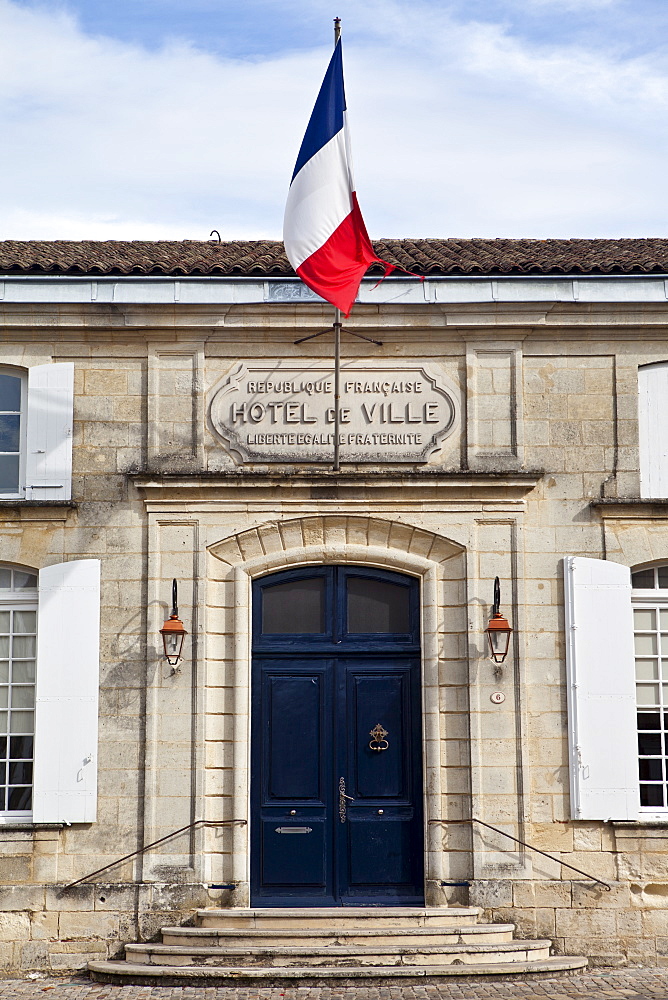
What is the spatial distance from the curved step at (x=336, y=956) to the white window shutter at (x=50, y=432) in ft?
12.8

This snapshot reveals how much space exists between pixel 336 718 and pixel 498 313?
3.77m

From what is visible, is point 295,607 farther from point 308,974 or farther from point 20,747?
point 308,974

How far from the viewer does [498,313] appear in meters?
10.4

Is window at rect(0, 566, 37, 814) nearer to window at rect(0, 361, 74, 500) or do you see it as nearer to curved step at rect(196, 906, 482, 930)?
window at rect(0, 361, 74, 500)

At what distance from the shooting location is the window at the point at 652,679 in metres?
10.1

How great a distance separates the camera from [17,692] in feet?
33.5

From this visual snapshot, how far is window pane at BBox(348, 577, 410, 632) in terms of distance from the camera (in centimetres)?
1038

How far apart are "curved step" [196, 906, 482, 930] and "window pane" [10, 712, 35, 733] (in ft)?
7.01

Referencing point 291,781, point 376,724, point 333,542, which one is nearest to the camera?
point 291,781

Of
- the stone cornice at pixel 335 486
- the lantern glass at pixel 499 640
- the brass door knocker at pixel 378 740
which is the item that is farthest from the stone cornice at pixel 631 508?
the brass door knocker at pixel 378 740

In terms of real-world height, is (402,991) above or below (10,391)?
below

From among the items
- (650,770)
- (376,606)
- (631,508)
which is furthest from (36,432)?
(650,770)

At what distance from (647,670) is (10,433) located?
592 cm

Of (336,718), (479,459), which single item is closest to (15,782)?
(336,718)
